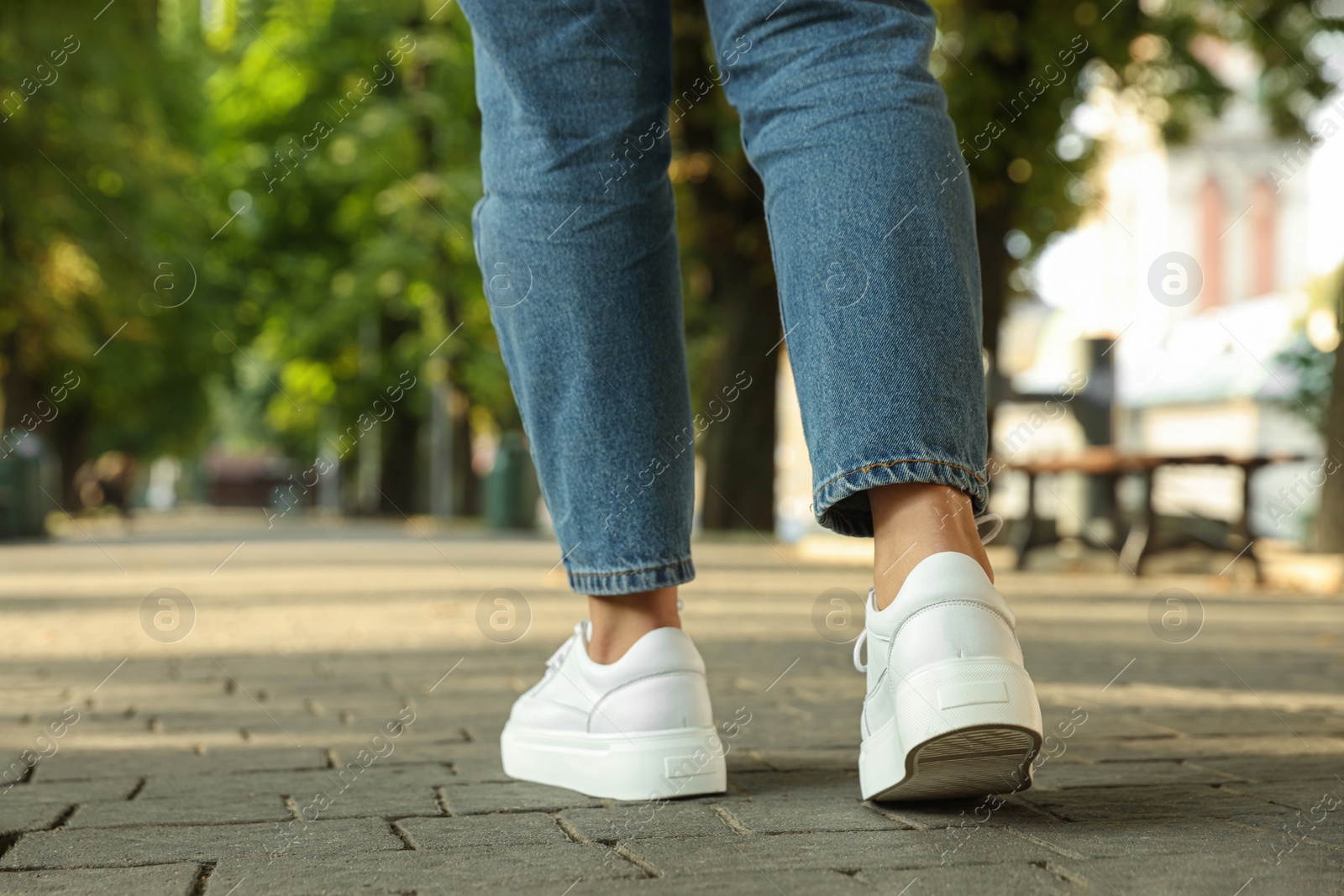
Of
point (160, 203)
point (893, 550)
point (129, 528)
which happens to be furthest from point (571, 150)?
point (129, 528)

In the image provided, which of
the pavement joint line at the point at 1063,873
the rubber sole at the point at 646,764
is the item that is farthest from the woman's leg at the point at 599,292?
the pavement joint line at the point at 1063,873

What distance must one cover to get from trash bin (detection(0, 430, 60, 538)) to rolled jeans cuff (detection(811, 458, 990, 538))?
51.7 feet

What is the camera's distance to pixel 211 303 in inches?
1003

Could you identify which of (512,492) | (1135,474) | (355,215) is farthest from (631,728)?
(355,215)

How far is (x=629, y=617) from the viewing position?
1.93 metres

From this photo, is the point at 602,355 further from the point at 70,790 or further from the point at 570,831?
the point at 70,790

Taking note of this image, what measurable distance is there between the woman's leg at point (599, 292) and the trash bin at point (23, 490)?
15.3 m

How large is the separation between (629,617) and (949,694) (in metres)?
0.54

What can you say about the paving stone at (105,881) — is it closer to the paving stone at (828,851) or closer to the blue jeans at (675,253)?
the paving stone at (828,851)

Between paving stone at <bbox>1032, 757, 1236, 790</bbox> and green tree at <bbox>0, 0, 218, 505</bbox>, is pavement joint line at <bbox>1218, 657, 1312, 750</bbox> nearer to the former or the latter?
paving stone at <bbox>1032, 757, 1236, 790</bbox>

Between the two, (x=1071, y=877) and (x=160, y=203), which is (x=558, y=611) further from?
(x=160, y=203)

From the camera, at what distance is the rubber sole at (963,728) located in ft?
5.03

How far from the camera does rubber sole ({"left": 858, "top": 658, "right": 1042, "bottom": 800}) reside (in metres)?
1.53

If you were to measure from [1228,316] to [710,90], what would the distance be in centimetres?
2341
